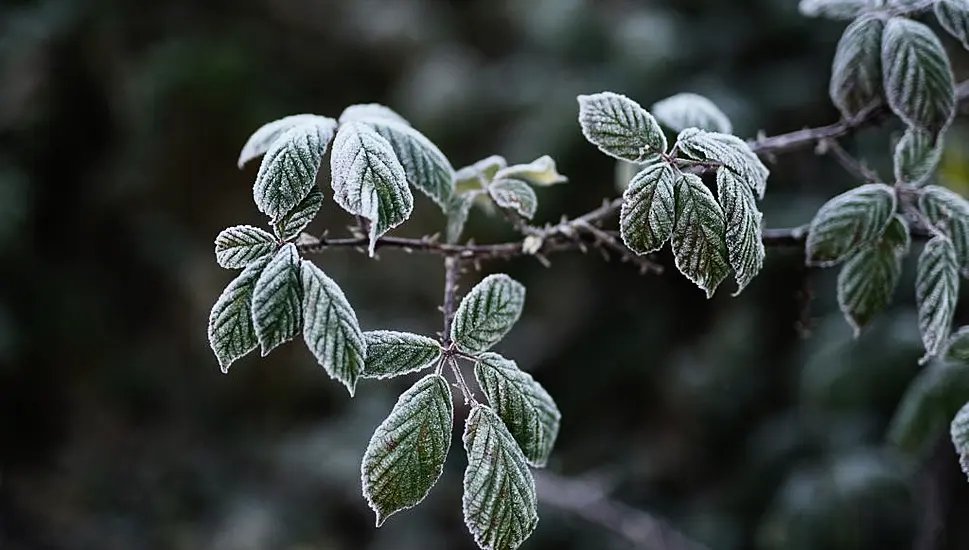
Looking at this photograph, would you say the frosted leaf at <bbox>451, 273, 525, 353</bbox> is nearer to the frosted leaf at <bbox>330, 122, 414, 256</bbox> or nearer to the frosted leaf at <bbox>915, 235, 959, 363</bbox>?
the frosted leaf at <bbox>330, 122, 414, 256</bbox>

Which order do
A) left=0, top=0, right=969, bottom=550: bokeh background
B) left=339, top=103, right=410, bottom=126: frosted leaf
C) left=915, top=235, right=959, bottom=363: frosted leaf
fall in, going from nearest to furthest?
left=915, top=235, right=959, bottom=363: frosted leaf
left=339, top=103, right=410, bottom=126: frosted leaf
left=0, top=0, right=969, bottom=550: bokeh background

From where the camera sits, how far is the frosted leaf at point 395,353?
0.69m

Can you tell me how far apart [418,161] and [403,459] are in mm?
302

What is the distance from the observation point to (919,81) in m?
0.80

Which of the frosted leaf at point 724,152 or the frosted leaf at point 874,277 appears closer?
the frosted leaf at point 724,152

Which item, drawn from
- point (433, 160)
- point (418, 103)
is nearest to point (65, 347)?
point (418, 103)

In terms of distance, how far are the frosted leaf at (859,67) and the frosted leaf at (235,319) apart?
602 mm

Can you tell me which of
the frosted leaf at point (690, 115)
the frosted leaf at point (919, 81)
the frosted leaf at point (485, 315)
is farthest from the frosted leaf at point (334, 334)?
the frosted leaf at point (919, 81)

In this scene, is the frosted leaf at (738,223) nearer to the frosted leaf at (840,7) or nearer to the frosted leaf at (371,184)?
the frosted leaf at (371,184)

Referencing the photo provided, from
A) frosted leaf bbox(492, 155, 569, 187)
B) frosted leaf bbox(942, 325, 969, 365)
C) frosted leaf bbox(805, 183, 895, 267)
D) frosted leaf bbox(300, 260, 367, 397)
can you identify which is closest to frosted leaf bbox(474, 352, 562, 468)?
frosted leaf bbox(300, 260, 367, 397)

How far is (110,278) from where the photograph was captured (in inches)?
107

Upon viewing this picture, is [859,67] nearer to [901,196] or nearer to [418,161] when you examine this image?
[901,196]

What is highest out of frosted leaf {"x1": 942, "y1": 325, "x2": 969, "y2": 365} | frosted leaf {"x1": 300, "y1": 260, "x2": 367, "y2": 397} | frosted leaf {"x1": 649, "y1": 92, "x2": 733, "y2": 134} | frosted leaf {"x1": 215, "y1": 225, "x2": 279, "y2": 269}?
frosted leaf {"x1": 649, "y1": 92, "x2": 733, "y2": 134}

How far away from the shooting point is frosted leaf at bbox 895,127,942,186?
87 cm
